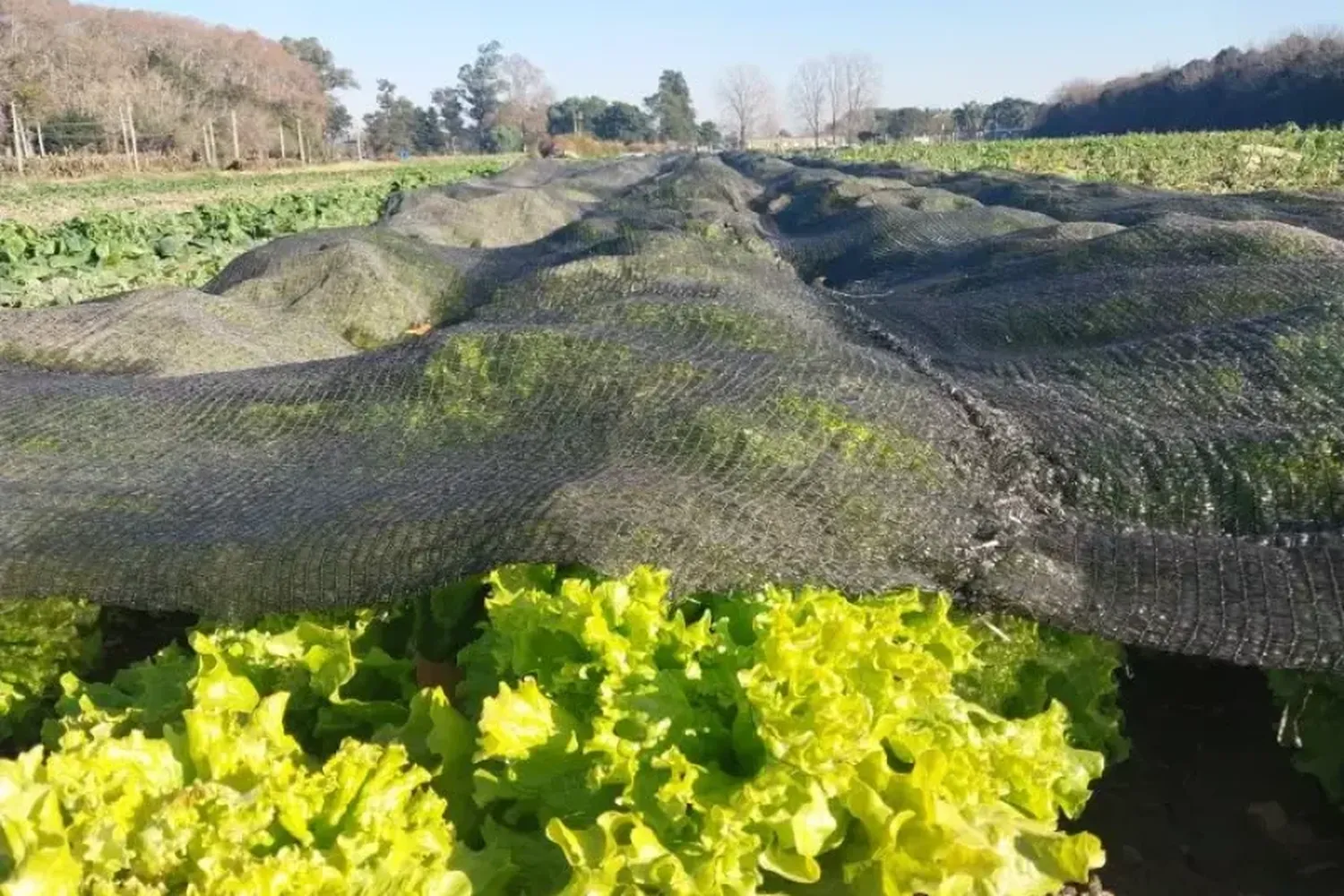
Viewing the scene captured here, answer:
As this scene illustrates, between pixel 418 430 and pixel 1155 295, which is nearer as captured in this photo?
pixel 418 430

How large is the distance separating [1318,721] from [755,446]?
1.77 metres

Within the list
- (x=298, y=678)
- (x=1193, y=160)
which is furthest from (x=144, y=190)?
(x=298, y=678)

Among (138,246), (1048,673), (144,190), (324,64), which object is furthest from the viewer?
(324,64)

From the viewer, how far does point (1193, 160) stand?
83.3 feet

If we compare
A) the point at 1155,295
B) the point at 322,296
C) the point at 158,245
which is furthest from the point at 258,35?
the point at 1155,295

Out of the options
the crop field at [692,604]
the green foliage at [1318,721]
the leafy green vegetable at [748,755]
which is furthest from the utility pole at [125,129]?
the green foliage at [1318,721]

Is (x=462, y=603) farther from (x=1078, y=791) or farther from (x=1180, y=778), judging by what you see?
(x=1180, y=778)

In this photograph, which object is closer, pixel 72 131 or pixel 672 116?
pixel 72 131

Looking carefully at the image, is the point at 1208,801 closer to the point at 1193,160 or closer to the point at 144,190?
the point at 1193,160

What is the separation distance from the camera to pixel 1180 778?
3367mm

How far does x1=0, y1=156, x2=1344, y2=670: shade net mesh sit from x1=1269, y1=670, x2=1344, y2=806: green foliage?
335mm

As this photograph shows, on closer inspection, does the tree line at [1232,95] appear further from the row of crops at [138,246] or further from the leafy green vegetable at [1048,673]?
the leafy green vegetable at [1048,673]

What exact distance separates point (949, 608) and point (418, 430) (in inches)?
81.4

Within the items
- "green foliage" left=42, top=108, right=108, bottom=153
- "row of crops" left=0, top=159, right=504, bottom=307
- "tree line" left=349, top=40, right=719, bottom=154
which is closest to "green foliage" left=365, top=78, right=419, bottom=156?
"tree line" left=349, top=40, right=719, bottom=154
